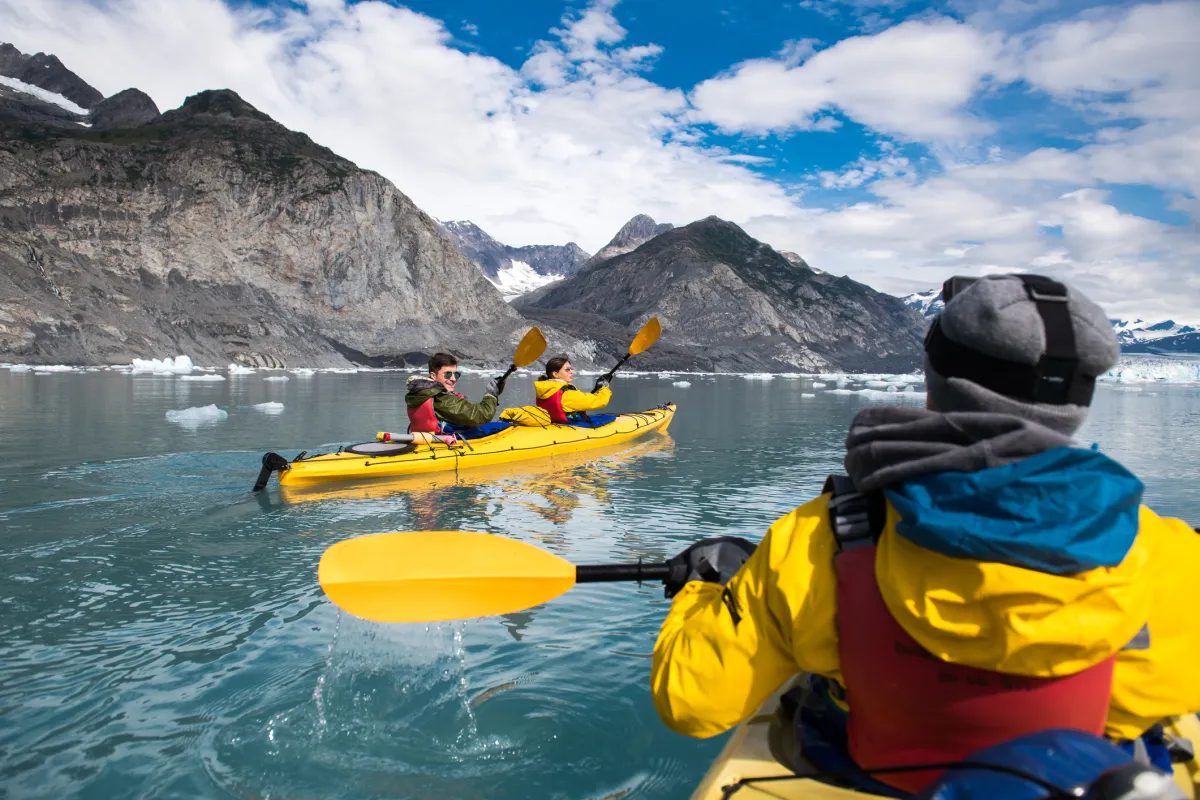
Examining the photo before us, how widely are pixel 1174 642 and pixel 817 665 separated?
0.70m

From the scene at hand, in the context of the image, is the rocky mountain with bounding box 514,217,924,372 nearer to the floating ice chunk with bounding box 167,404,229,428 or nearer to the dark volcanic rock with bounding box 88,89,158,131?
the dark volcanic rock with bounding box 88,89,158,131

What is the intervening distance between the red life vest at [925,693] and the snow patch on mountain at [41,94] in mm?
101775

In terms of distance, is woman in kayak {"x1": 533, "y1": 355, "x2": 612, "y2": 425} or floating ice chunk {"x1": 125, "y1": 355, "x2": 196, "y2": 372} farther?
floating ice chunk {"x1": 125, "y1": 355, "x2": 196, "y2": 372}

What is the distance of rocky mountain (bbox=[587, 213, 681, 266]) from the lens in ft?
539

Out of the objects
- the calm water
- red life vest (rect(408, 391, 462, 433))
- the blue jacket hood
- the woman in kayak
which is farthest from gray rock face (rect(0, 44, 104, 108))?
the blue jacket hood

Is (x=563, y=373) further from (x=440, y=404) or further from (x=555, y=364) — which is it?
(x=440, y=404)

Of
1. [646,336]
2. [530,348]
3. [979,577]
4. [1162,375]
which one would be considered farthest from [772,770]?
[1162,375]

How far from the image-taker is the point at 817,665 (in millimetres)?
1533

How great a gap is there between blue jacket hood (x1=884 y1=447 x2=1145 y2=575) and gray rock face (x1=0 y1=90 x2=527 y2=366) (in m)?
52.5

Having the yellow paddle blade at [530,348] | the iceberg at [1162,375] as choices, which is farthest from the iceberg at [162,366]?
the iceberg at [1162,375]

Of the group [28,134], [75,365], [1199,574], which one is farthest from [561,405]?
[28,134]

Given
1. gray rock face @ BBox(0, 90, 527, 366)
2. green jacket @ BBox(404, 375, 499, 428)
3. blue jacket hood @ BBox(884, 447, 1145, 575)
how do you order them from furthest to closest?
1. gray rock face @ BBox(0, 90, 527, 366)
2. green jacket @ BBox(404, 375, 499, 428)
3. blue jacket hood @ BBox(884, 447, 1145, 575)

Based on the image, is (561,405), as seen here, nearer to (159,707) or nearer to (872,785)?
(159,707)

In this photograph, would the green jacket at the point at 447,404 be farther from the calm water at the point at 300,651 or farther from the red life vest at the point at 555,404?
the red life vest at the point at 555,404
